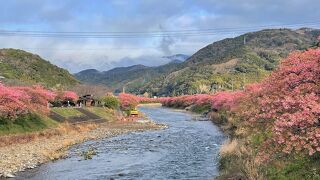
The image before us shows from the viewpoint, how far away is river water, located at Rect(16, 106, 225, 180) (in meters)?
31.5

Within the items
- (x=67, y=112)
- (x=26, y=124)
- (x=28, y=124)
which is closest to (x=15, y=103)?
(x=26, y=124)

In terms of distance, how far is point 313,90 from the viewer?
659 inches

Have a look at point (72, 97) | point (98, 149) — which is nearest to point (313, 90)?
point (98, 149)

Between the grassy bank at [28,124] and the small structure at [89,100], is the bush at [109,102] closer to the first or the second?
the small structure at [89,100]

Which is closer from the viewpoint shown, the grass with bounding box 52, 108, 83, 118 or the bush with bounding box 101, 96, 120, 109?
the grass with bounding box 52, 108, 83, 118

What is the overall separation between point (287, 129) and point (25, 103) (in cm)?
4698

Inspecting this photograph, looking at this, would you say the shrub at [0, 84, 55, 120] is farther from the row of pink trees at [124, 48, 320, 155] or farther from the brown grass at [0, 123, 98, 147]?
the row of pink trees at [124, 48, 320, 155]

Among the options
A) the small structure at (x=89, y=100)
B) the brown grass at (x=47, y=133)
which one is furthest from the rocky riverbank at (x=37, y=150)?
the small structure at (x=89, y=100)

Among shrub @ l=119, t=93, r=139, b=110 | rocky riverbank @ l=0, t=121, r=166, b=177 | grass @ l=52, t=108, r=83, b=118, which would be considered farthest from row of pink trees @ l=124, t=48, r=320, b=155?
shrub @ l=119, t=93, r=139, b=110

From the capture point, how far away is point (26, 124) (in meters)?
56.0

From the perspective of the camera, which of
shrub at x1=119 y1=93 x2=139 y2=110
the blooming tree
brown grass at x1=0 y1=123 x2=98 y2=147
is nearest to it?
the blooming tree

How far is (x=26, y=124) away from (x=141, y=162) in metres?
24.0

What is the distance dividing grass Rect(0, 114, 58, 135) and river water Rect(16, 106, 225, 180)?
8209 millimetres

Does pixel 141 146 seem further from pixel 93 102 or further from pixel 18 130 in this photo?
pixel 93 102
